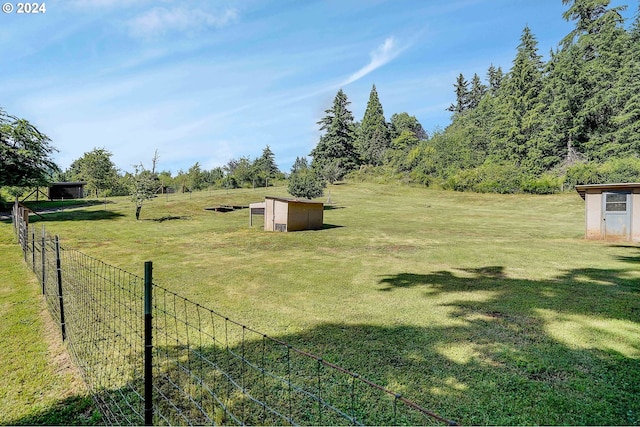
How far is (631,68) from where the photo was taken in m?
33.8

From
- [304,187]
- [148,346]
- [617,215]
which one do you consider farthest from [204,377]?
[304,187]

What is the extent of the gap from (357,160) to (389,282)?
49886 millimetres

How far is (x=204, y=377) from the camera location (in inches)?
164

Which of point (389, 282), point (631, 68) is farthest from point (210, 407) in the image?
point (631, 68)

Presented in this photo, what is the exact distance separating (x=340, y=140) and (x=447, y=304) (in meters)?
49.8

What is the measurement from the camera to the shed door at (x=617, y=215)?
13344 mm

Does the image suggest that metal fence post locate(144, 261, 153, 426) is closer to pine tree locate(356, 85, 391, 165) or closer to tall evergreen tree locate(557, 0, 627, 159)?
tall evergreen tree locate(557, 0, 627, 159)

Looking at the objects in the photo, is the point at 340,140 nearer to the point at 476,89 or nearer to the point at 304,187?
the point at 304,187

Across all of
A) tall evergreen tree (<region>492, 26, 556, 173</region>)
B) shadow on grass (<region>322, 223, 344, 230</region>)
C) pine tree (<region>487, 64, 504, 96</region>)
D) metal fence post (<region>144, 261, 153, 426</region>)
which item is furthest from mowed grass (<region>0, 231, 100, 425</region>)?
pine tree (<region>487, 64, 504, 96</region>)

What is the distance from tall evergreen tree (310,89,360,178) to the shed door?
4156 cm

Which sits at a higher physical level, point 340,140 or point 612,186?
point 340,140

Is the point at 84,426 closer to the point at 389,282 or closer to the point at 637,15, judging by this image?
the point at 389,282

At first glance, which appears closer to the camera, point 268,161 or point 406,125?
point 268,161

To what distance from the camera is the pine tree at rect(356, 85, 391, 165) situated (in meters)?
64.4
